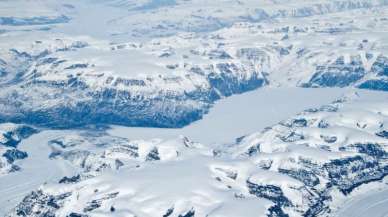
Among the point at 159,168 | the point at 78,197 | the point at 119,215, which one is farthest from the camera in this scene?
the point at 159,168

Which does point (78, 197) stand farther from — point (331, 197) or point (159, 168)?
point (331, 197)

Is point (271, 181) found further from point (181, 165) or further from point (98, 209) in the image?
point (98, 209)

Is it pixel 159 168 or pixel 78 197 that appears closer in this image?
pixel 78 197

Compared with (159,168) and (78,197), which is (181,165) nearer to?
(159,168)

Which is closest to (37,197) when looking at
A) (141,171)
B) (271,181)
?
(141,171)

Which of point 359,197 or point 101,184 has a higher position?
point 101,184

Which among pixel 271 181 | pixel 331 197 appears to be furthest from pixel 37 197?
pixel 331 197

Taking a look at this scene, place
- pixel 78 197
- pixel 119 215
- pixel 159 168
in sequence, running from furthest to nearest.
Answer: pixel 159 168, pixel 78 197, pixel 119 215

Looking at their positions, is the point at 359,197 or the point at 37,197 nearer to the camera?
the point at 37,197
